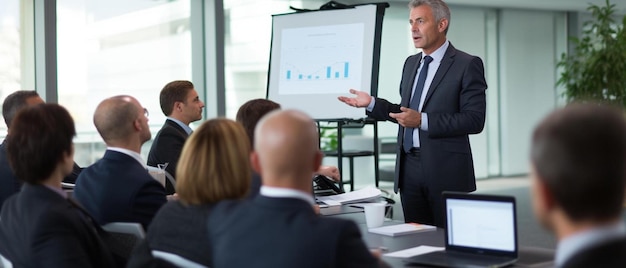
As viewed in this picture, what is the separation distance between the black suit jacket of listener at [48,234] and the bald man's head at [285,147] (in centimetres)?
70

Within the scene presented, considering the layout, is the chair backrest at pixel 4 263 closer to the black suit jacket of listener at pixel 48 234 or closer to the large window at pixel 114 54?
the black suit jacket of listener at pixel 48 234

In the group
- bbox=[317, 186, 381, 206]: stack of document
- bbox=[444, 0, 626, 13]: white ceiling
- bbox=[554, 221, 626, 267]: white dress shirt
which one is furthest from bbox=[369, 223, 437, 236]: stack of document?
bbox=[444, 0, 626, 13]: white ceiling

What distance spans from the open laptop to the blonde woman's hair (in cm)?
64

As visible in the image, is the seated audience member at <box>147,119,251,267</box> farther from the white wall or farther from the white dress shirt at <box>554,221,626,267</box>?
the white wall

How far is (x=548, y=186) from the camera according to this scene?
1232 mm

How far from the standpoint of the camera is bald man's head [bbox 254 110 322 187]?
1.85 m

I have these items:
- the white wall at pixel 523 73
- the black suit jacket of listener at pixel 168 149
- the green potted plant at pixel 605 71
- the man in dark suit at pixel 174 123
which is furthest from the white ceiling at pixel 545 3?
the black suit jacket of listener at pixel 168 149

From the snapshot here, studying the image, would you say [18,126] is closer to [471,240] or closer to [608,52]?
[471,240]

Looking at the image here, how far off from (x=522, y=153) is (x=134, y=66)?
21.7ft

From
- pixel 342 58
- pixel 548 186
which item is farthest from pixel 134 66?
pixel 548 186

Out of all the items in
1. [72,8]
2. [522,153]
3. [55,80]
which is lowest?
→ [522,153]

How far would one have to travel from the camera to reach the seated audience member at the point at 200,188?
2.19 metres

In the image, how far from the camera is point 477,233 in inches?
102

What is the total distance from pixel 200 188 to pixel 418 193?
78.9 inches
